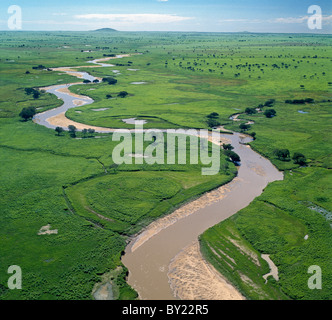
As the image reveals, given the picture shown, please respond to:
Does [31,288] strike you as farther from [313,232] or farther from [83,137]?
[83,137]

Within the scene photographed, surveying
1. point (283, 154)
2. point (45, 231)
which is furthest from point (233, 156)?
point (45, 231)

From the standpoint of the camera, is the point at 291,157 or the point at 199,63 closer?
the point at 291,157

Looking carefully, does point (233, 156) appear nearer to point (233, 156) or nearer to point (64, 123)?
point (233, 156)

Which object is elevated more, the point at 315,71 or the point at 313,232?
the point at 315,71

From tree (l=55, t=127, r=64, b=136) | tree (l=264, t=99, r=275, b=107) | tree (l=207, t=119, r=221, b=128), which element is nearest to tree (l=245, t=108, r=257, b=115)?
tree (l=264, t=99, r=275, b=107)

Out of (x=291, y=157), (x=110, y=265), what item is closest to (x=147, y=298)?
(x=110, y=265)

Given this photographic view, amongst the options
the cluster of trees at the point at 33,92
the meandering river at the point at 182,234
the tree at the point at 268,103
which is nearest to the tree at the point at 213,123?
the meandering river at the point at 182,234

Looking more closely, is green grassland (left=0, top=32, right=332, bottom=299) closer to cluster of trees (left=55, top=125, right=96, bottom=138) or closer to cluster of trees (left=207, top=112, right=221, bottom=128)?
cluster of trees (left=55, top=125, right=96, bottom=138)
